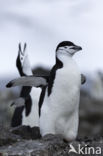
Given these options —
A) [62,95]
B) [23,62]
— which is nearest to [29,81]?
[62,95]

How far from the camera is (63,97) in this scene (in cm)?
895

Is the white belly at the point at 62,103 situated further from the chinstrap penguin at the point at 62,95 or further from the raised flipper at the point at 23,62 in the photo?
the raised flipper at the point at 23,62

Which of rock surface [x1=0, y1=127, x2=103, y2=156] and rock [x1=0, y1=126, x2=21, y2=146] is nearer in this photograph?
rock surface [x1=0, y1=127, x2=103, y2=156]

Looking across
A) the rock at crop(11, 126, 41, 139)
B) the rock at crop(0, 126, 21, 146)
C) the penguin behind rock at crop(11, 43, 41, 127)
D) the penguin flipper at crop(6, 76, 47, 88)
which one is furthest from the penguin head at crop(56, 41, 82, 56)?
the penguin behind rock at crop(11, 43, 41, 127)

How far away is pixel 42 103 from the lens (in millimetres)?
9305

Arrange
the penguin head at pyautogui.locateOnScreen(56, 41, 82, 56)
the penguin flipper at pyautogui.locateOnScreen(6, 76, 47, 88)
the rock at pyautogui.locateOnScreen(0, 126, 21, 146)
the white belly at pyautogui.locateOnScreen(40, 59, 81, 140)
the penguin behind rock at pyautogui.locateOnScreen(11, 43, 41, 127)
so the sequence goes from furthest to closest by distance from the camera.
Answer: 1. the penguin behind rock at pyautogui.locateOnScreen(11, 43, 41, 127)
2. the penguin head at pyautogui.locateOnScreen(56, 41, 82, 56)
3. the penguin flipper at pyautogui.locateOnScreen(6, 76, 47, 88)
4. the white belly at pyautogui.locateOnScreen(40, 59, 81, 140)
5. the rock at pyautogui.locateOnScreen(0, 126, 21, 146)

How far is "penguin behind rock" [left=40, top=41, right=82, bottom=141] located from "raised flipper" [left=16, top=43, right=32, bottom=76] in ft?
12.3

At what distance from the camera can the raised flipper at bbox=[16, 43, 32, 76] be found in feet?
42.8

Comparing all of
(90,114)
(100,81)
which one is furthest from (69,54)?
(100,81)

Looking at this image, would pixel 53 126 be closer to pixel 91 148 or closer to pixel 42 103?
pixel 42 103

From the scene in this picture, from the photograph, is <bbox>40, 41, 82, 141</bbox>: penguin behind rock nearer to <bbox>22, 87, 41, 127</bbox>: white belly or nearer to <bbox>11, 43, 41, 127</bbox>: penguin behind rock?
<bbox>11, 43, 41, 127</bbox>: penguin behind rock

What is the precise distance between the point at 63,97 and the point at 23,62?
4.39 metres

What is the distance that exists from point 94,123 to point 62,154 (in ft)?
45.9

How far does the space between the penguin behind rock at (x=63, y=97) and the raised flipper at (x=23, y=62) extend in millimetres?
3760
